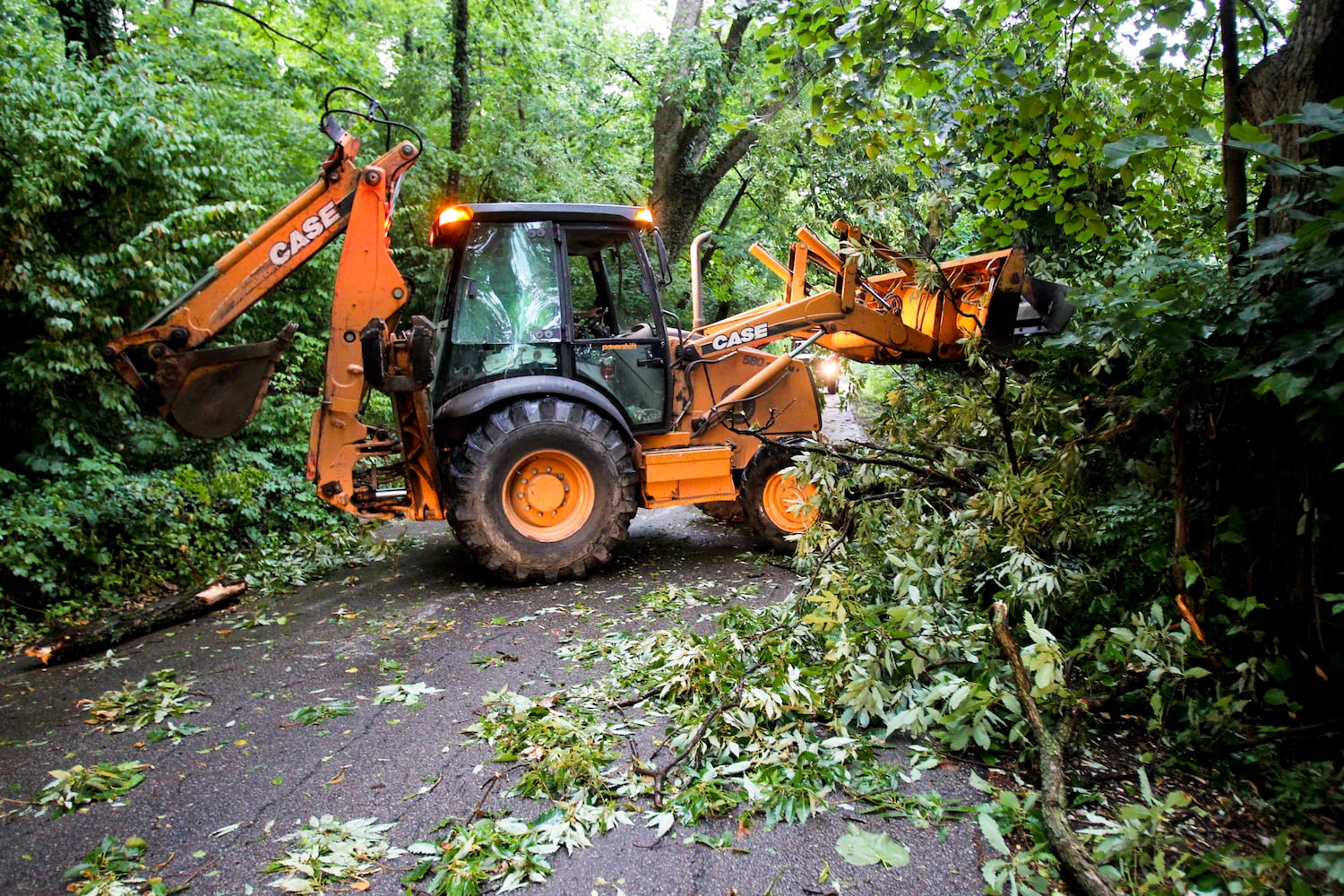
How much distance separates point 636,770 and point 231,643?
2.95 meters

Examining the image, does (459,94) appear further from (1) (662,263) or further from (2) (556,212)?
(1) (662,263)

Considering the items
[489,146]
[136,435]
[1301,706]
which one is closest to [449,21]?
[489,146]

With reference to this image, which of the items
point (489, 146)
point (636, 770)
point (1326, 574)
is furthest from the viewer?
point (489, 146)

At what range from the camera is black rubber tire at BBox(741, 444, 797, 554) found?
21.3 ft

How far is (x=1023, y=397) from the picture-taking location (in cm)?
386

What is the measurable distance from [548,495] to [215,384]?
86.9 inches

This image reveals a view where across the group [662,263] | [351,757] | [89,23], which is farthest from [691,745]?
[89,23]

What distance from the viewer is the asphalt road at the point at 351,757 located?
2.46 meters

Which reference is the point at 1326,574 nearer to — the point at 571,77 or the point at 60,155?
the point at 60,155

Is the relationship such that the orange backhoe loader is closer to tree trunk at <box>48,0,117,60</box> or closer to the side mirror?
the side mirror

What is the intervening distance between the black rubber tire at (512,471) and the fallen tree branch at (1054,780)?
3190 mm

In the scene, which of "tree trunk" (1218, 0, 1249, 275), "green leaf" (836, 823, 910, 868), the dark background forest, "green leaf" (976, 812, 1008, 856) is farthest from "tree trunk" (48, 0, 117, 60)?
"green leaf" (976, 812, 1008, 856)

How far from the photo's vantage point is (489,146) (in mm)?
11383

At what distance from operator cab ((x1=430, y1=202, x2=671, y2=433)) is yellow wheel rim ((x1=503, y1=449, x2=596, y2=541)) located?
1.61 feet
